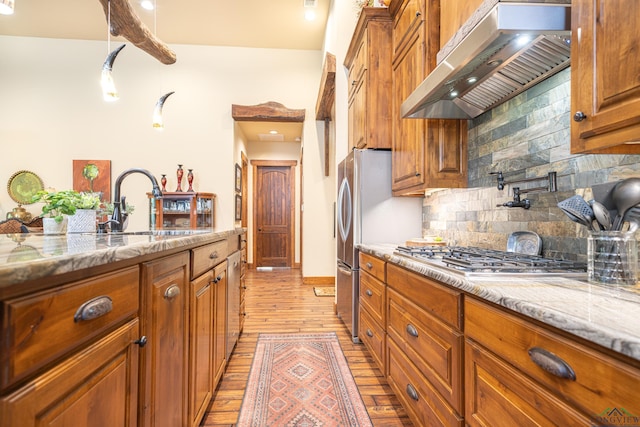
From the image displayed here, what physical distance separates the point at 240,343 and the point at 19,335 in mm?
2313

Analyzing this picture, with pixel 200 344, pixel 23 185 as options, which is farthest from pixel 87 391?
pixel 23 185

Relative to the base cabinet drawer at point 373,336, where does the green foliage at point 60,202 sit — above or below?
above

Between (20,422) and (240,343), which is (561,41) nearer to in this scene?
(20,422)

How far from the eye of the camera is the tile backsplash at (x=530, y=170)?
1.27 m

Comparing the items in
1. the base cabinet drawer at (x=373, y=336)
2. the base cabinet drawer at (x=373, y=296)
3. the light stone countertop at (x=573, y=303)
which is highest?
the light stone countertop at (x=573, y=303)

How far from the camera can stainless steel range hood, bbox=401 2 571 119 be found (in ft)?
A: 3.44

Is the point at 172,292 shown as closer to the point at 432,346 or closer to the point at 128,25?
the point at 432,346

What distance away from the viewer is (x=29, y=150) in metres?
4.87

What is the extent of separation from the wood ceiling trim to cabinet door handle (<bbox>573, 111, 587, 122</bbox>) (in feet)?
14.8

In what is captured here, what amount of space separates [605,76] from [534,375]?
0.79 m

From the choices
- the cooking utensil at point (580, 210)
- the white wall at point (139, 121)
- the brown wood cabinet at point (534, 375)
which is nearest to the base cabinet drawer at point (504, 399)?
the brown wood cabinet at point (534, 375)

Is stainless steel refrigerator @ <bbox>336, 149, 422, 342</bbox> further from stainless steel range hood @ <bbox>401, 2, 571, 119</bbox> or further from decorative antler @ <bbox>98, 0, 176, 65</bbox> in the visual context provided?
decorative antler @ <bbox>98, 0, 176, 65</bbox>

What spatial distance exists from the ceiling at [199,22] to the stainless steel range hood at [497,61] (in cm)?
328

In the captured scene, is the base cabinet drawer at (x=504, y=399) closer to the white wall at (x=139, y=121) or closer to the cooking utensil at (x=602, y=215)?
the cooking utensil at (x=602, y=215)
